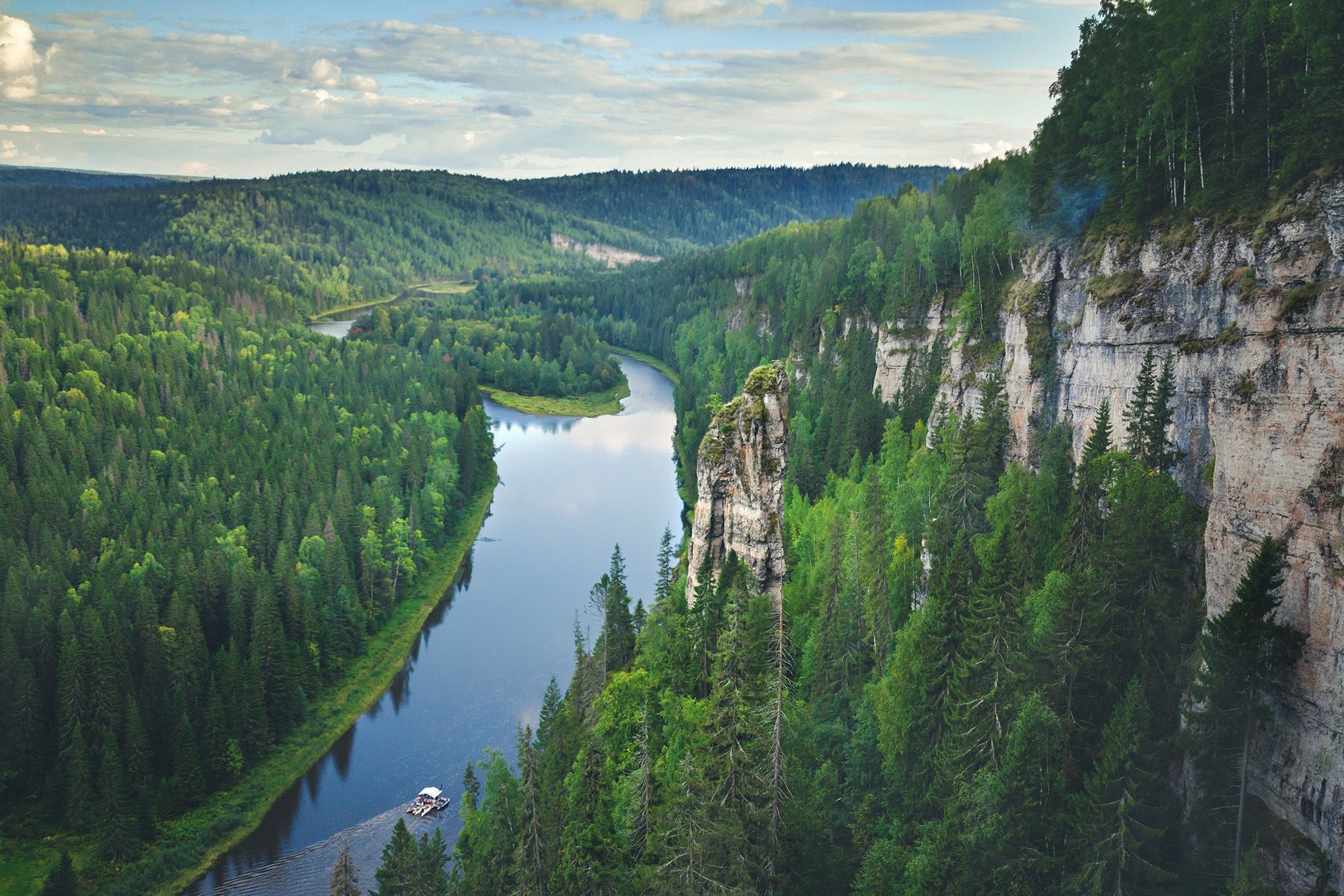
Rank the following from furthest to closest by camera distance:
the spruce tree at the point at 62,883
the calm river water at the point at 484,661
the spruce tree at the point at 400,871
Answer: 1. the calm river water at the point at 484,661
2. the spruce tree at the point at 62,883
3. the spruce tree at the point at 400,871

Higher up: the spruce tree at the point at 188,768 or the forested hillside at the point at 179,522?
the forested hillside at the point at 179,522

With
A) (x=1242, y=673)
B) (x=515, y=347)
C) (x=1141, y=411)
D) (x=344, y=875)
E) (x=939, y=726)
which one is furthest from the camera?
(x=515, y=347)

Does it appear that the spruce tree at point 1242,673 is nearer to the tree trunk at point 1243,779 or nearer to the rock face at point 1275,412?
the tree trunk at point 1243,779

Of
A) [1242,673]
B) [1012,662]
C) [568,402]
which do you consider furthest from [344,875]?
[568,402]

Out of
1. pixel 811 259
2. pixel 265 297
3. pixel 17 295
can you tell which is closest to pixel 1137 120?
pixel 811 259

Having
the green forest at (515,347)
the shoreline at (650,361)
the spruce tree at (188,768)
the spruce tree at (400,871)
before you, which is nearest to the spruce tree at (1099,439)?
the spruce tree at (400,871)

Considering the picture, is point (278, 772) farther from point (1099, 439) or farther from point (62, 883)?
point (1099, 439)
